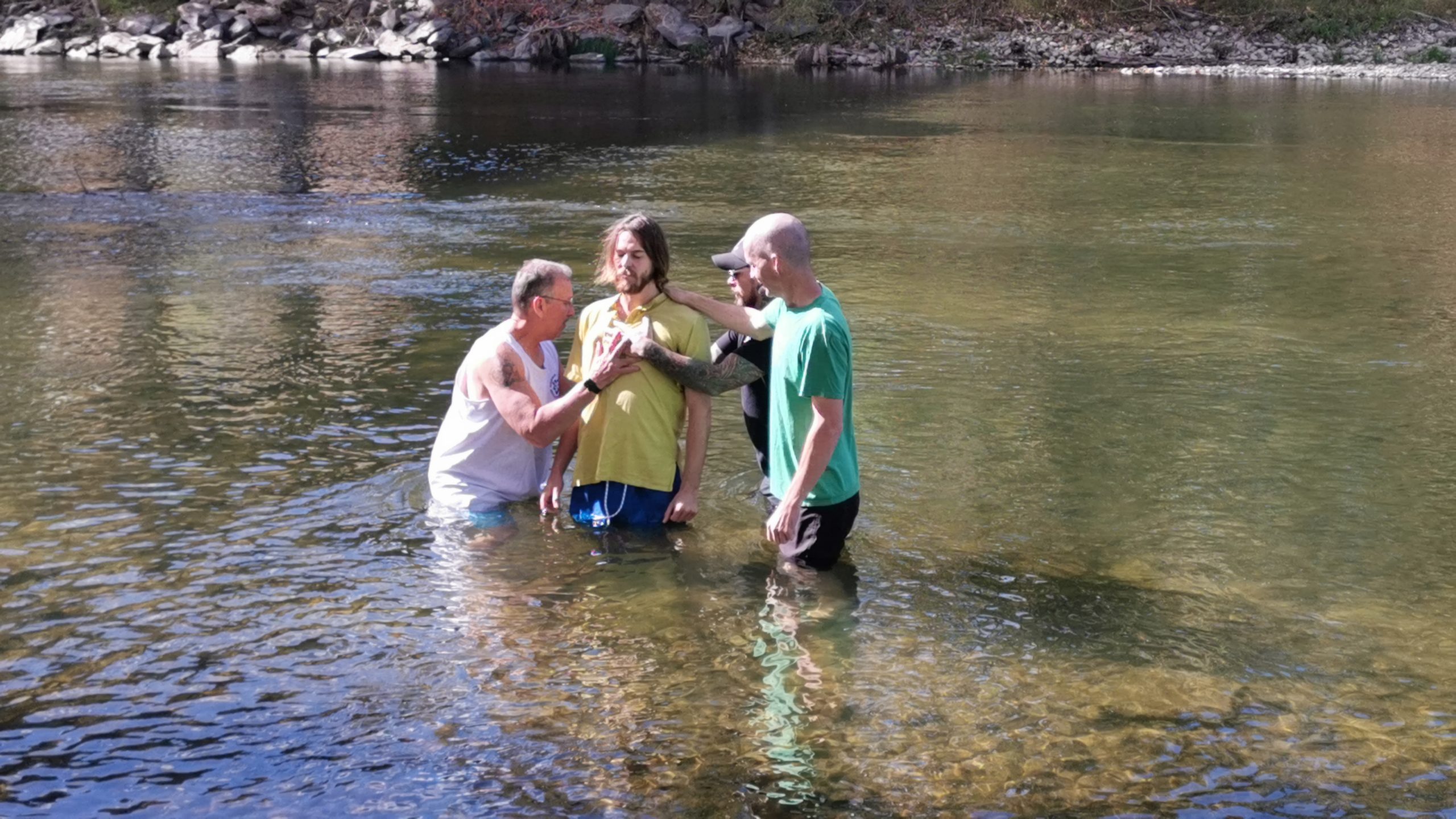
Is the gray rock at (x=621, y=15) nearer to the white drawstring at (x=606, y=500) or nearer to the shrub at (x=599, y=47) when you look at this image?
the shrub at (x=599, y=47)

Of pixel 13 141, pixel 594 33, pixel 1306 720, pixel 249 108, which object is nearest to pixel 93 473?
pixel 1306 720

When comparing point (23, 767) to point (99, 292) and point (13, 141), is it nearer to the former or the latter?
point (99, 292)

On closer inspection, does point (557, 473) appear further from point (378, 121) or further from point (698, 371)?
point (378, 121)

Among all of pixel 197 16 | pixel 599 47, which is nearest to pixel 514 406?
pixel 599 47

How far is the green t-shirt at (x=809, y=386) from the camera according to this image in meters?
5.12

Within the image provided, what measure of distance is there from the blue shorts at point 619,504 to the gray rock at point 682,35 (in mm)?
44500

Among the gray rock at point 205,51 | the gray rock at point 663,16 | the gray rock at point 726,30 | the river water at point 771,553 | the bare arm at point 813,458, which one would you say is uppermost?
the gray rock at point 663,16

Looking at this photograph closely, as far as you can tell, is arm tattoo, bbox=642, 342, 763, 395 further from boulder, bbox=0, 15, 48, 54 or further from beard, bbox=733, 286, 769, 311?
boulder, bbox=0, 15, 48, 54

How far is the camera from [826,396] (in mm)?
5141

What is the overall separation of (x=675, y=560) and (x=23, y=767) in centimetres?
271

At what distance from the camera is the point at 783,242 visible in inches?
206

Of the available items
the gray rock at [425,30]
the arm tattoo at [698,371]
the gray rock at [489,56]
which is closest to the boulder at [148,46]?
the gray rock at [425,30]

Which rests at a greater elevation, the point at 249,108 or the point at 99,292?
the point at 249,108

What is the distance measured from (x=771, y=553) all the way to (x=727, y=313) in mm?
1153
